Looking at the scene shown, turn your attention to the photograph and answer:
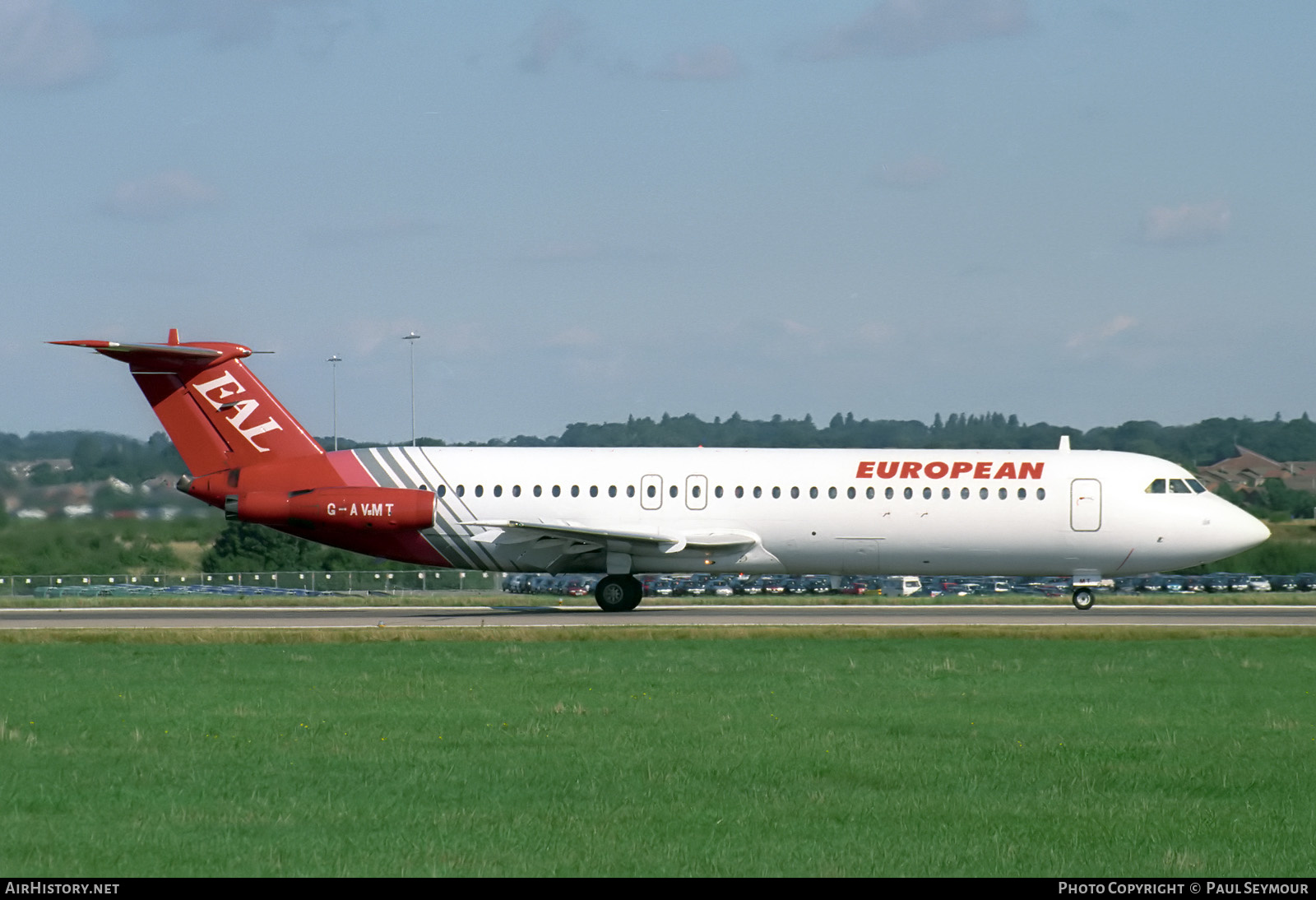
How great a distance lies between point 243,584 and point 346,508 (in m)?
17.4

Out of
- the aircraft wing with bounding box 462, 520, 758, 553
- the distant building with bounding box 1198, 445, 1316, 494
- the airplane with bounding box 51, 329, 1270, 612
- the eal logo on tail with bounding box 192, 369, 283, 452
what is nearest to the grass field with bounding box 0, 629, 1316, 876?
the aircraft wing with bounding box 462, 520, 758, 553

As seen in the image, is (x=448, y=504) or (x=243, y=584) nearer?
(x=448, y=504)

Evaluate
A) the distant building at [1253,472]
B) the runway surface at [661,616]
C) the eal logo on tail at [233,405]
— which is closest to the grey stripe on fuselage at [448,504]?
the runway surface at [661,616]

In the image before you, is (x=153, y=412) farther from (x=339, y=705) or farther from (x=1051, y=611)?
(x=1051, y=611)

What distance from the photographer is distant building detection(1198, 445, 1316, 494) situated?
68.5 metres

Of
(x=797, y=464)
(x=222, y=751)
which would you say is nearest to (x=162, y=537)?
(x=797, y=464)

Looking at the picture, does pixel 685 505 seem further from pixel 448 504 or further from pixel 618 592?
pixel 448 504

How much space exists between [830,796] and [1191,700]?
8232 mm

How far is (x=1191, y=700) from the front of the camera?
61.6 ft

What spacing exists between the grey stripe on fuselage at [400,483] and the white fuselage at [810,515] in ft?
0.13

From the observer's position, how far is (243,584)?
4997cm

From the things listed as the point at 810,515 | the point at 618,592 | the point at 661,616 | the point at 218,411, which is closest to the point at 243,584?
the point at 218,411

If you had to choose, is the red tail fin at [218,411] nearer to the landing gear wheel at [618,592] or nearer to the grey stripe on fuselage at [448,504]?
the grey stripe on fuselage at [448,504]

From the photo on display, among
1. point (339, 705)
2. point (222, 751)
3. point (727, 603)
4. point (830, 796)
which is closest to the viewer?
point (830, 796)
